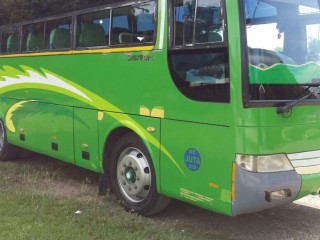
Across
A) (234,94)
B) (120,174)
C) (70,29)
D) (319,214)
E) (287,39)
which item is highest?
(70,29)

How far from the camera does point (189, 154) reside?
449cm

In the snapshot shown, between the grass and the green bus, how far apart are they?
0.32 m

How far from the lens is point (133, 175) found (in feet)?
17.5

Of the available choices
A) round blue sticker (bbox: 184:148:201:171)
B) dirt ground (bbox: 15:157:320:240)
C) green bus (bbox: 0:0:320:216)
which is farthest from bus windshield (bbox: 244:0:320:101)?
dirt ground (bbox: 15:157:320:240)

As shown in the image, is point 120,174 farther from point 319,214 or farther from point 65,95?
point 319,214

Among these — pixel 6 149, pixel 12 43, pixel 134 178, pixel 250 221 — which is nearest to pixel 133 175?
pixel 134 178

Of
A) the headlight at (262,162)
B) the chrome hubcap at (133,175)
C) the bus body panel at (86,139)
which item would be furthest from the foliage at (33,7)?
the headlight at (262,162)

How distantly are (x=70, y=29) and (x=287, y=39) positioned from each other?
A: 11.2 feet

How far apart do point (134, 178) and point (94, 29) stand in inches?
83.6

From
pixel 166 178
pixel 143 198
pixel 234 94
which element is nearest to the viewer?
pixel 234 94

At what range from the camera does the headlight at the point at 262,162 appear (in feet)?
13.0

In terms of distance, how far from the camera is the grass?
14.8 ft

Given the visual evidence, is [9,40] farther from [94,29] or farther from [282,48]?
[282,48]

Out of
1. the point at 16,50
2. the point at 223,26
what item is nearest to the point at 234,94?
the point at 223,26
